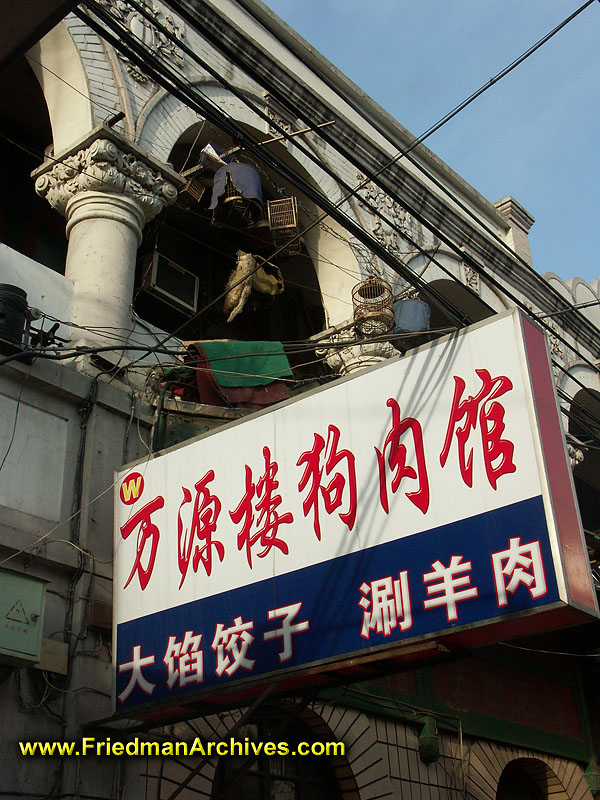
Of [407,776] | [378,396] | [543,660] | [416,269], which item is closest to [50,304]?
[378,396]

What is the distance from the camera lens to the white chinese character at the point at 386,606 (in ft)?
18.7

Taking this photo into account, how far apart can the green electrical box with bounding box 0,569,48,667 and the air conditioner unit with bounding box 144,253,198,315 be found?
5783 millimetres

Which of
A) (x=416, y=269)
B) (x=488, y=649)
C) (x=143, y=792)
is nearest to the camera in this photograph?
(x=143, y=792)

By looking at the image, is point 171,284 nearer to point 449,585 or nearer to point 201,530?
point 201,530

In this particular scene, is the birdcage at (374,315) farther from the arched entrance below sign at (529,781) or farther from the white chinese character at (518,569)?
the white chinese character at (518,569)

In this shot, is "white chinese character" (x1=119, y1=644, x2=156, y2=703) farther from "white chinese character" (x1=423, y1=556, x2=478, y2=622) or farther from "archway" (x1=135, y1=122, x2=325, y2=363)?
"archway" (x1=135, y1=122, x2=325, y2=363)

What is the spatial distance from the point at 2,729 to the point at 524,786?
31.3ft

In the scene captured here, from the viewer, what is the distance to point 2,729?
6680 mm

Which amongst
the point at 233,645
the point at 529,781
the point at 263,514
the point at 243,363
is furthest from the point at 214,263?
the point at 529,781

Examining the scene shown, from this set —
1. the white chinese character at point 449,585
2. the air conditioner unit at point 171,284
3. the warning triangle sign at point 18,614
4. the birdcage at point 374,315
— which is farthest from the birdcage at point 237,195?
the white chinese character at point 449,585

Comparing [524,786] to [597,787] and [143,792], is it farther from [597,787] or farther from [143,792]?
[143,792]

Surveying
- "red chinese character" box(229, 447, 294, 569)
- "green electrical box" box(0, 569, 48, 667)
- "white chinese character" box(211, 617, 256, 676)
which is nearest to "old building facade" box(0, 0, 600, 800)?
"green electrical box" box(0, 569, 48, 667)

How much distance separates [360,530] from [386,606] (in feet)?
2.03

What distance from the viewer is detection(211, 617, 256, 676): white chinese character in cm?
623
